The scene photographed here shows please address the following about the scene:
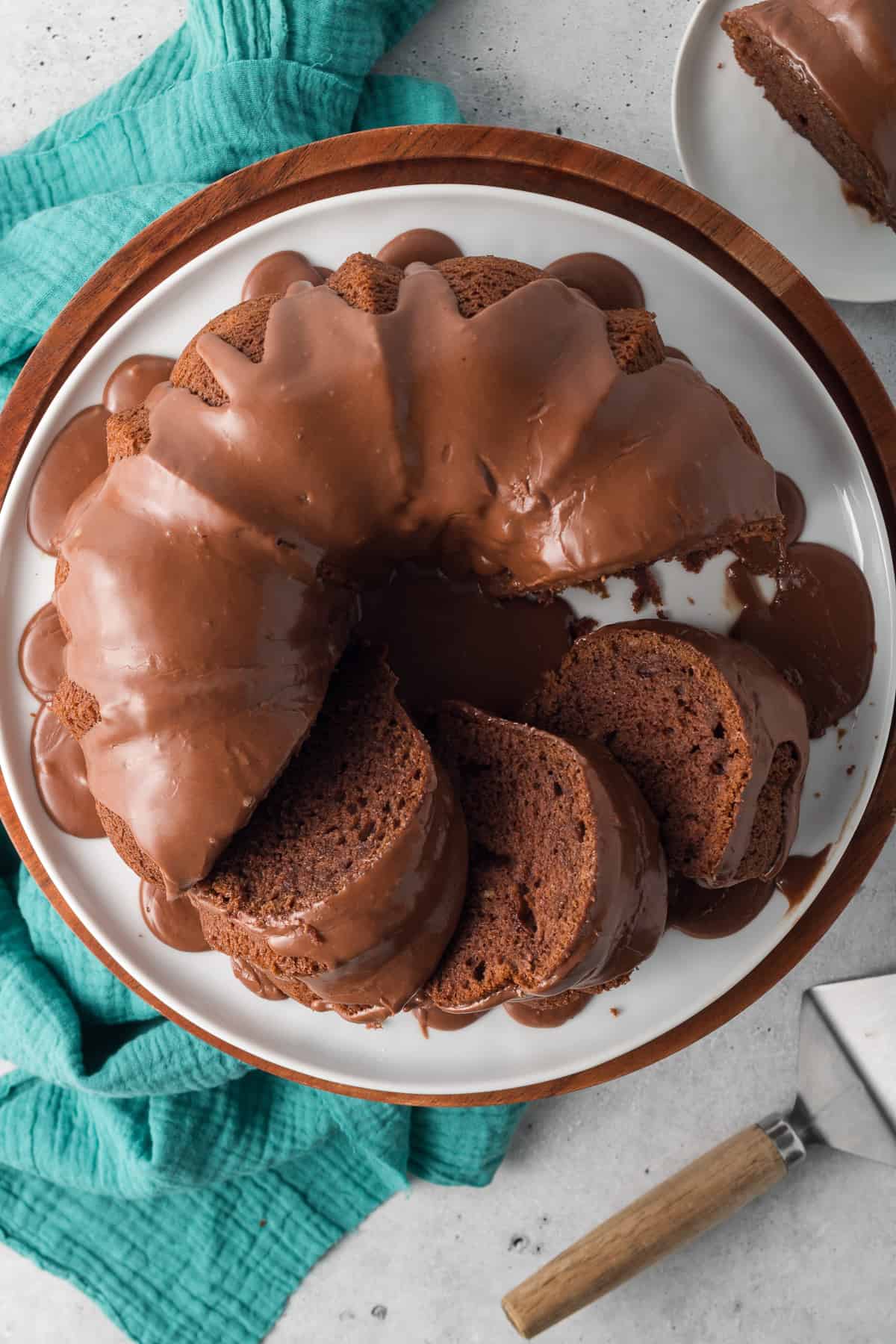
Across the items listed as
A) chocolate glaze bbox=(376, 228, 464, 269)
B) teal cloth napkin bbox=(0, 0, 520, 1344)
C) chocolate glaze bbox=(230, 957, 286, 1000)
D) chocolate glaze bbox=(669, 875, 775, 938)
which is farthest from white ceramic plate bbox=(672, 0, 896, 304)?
chocolate glaze bbox=(230, 957, 286, 1000)

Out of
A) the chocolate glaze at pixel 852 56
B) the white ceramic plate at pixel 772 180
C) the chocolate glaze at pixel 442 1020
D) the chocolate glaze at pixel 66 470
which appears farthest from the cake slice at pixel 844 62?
the chocolate glaze at pixel 442 1020

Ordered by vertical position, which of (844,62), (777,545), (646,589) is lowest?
(646,589)

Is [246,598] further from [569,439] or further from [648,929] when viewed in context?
[648,929]

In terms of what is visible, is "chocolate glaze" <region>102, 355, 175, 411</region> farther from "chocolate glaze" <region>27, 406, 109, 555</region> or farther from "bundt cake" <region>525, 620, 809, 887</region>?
"bundt cake" <region>525, 620, 809, 887</region>

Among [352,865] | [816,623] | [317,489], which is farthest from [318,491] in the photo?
[816,623]

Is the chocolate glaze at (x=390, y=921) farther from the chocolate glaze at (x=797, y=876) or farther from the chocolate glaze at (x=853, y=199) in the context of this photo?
the chocolate glaze at (x=853, y=199)

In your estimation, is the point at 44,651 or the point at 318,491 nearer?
the point at 318,491

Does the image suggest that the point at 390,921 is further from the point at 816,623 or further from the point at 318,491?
the point at 816,623
